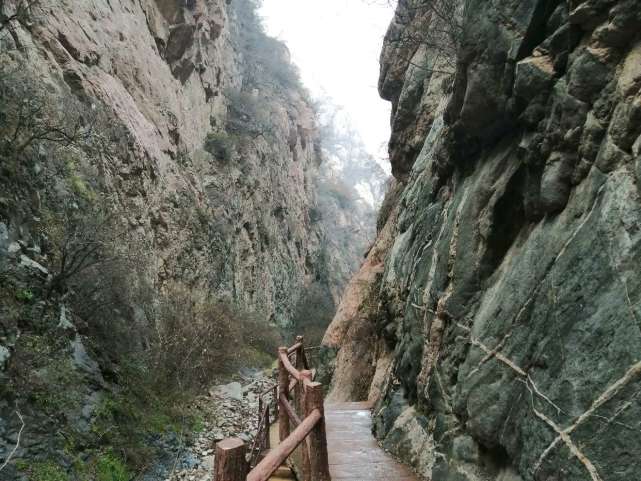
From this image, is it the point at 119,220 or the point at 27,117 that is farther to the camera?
the point at 119,220

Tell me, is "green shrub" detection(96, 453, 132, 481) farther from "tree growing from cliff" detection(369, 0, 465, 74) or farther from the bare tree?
"tree growing from cliff" detection(369, 0, 465, 74)

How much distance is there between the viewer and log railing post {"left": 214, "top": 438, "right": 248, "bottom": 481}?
5.78 ft

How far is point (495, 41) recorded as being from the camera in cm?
402

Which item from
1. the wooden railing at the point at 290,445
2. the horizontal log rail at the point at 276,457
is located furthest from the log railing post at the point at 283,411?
the horizontal log rail at the point at 276,457

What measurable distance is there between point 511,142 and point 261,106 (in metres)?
25.6

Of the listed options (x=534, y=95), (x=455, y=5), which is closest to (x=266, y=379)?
(x=455, y=5)

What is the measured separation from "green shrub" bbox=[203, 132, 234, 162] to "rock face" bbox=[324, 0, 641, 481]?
55.6 feet

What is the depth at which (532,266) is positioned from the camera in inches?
123

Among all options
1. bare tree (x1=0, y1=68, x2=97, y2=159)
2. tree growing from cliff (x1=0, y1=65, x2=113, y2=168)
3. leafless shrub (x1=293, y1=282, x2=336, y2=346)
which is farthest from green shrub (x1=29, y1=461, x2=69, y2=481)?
leafless shrub (x1=293, y1=282, x2=336, y2=346)

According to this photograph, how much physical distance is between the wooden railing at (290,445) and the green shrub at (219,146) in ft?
53.2

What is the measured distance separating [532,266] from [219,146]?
19.8 meters

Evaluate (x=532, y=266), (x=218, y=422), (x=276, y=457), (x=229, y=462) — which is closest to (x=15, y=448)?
(x=276, y=457)

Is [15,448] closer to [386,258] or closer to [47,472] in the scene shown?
[47,472]

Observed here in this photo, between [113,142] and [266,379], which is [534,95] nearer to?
[113,142]
